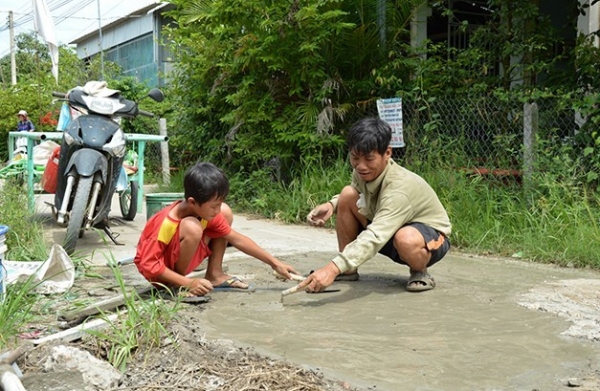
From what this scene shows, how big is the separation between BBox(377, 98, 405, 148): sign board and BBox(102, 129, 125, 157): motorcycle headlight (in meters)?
2.97

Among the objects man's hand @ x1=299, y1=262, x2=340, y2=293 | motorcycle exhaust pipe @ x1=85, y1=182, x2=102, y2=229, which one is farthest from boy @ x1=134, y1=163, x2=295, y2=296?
motorcycle exhaust pipe @ x1=85, y1=182, x2=102, y2=229

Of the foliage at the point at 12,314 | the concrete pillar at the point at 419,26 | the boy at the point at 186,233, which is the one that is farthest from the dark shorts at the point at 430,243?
the concrete pillar at the point at 419,26

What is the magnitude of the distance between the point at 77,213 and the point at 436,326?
2966mm

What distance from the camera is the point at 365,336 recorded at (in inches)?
129

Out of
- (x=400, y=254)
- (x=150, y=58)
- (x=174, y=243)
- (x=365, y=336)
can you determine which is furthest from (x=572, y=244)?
(x=150, y=58)

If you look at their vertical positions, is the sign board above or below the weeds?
above

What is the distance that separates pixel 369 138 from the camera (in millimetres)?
3910

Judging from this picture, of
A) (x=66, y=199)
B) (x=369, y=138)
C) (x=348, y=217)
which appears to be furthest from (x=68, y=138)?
(x=369, y=138)

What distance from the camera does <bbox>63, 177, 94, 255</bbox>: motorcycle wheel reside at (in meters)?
5.11

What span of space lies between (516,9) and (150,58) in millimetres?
17441

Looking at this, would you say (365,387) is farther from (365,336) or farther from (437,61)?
(437,61)

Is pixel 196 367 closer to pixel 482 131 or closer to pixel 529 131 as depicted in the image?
pixel 529 131

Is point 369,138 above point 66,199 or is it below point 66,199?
above

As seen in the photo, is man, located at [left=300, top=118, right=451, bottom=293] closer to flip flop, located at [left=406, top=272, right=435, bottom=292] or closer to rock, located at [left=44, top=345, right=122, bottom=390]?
flip flop, located at [left=406, top=272, right=435, bottom=292]
